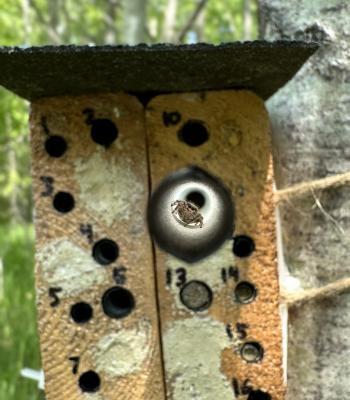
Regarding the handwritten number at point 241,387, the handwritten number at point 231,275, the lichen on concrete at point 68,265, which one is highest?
the lichen on concrete at point 68,265

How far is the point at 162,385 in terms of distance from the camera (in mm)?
1364

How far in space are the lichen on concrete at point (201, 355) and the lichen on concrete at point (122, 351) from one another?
6 centimetres

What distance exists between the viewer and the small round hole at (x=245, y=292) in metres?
1.35

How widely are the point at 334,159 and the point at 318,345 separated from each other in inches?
15.1

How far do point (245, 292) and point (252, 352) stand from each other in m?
0.11

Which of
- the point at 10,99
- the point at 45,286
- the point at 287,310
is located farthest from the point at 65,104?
the point at 10,99

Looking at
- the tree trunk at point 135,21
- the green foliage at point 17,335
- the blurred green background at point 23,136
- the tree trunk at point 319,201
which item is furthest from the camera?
the tree trunk at point 135,21

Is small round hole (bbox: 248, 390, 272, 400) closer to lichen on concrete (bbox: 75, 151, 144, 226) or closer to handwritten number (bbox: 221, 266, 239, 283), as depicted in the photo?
handwritten number (bbox: 221, 266, 239, 283)

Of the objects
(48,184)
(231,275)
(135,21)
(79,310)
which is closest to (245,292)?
(231,275)

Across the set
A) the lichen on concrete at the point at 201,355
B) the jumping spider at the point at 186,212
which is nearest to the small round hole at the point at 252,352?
the lichen on concrete at the point at 201,355

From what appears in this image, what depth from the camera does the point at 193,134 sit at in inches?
54.5

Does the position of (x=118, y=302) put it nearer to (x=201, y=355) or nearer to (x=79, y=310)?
(x=79, y=310)

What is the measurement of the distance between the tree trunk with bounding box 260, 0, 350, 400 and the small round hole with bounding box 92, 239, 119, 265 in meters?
0.40

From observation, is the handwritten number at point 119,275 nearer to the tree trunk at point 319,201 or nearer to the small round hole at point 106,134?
the small round hole at point 106,134
